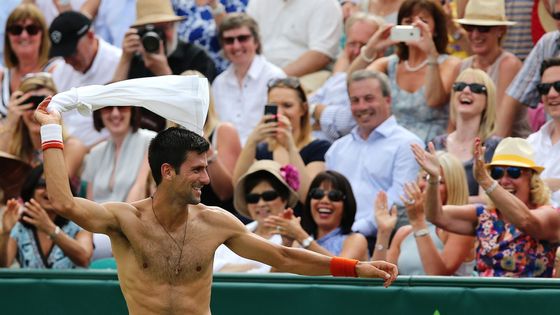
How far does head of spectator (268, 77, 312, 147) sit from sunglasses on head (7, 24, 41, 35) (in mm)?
2764

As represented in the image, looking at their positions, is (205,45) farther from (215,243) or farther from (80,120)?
(215,243)

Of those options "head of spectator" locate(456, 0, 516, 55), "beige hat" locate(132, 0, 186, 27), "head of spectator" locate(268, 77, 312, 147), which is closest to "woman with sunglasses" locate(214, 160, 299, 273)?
"head of spectator" locate(268, 77, 312, 147)

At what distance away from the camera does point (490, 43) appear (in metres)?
10.4

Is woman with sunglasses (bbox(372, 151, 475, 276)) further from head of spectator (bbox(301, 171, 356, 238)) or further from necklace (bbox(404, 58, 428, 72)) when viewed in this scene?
necklace (bbox(404, 58, 428, 72))

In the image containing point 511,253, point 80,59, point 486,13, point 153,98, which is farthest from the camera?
point 80,59

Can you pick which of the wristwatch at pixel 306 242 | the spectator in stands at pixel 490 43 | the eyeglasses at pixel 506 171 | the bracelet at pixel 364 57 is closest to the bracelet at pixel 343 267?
the wristwatch at pixel 306 242

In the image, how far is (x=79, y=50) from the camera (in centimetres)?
1194

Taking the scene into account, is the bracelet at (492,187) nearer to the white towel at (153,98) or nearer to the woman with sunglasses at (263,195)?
the woman with sunglasses at (263,195)

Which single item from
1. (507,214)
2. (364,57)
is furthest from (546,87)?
(364,57)

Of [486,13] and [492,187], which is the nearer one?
[492,187]

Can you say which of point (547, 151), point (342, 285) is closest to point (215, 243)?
point (342, 285)

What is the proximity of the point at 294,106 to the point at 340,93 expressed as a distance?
910 millimetres

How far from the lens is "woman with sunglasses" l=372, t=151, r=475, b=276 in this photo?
892cm

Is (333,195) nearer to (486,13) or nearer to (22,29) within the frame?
(486,13)
